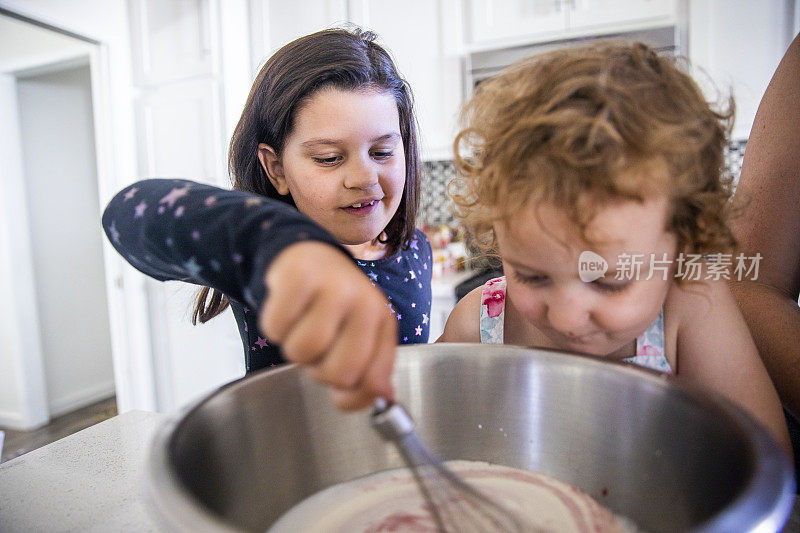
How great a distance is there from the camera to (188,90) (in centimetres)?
Answer: 202

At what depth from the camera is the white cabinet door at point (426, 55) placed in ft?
6.37

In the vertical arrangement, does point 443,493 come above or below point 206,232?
below

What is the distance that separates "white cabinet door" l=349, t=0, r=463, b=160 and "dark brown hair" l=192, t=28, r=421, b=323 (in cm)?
105

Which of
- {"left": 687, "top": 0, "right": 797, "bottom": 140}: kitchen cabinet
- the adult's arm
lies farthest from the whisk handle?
{"left": 687, "top": 0, "right": 797, "bottom": 140}: kitchen cabinet

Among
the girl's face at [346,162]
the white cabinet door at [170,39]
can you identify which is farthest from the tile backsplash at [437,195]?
the girl's face at [346,162]

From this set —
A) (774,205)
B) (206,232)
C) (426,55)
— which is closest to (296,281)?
(206,232)

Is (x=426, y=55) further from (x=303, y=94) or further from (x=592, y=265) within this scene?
(x=592, y=265)

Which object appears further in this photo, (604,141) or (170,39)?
(170,39)

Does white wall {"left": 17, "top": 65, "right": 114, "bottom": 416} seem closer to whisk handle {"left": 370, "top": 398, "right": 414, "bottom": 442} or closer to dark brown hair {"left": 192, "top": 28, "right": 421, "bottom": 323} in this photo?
dark brown hair {"left": 192, "top": 28, "right": 421, "bottom": 323}

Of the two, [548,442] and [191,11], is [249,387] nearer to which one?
[548,442]

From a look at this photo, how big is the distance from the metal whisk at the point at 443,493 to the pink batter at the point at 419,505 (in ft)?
0.06

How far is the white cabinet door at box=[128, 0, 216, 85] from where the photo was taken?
6.55ft

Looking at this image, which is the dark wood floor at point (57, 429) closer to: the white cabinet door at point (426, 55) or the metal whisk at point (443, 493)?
the white cabinet door at point (426, 55)

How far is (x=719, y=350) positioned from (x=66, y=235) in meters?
3.25
